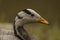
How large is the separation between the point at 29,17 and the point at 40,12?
229cm

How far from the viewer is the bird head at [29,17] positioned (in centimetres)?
265

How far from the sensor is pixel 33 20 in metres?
2.70

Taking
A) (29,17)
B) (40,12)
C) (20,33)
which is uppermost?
(40,12)

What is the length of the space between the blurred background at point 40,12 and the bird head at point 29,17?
1.58 m

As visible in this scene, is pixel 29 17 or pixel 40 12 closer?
pixel 29 17

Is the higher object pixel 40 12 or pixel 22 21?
pixel 40 12

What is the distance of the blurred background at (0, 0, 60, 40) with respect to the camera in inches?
174

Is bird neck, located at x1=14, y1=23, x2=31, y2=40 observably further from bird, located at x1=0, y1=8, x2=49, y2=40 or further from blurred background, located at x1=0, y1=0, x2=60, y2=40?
blurred background, located at x1=0, y1=0, x2=60, y2=40

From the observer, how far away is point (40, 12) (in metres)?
4.98

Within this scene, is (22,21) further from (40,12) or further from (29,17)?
(40,12)

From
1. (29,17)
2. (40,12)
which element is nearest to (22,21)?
(29,17)

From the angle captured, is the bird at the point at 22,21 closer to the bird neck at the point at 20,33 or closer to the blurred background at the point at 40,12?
the bird neck at the point at 20,33

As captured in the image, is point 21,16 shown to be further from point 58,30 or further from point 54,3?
point 54,3

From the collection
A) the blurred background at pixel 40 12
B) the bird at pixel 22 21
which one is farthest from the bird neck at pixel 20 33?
the blurred background at pixel 40 12
